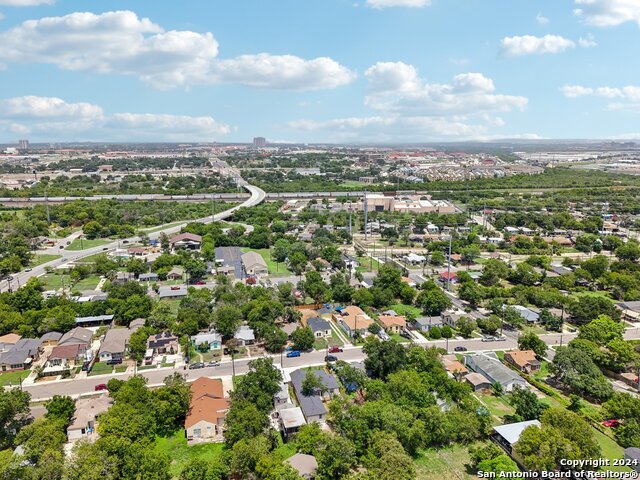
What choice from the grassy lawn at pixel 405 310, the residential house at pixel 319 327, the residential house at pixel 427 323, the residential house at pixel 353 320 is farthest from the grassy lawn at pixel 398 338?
the residential house at pixel 319 327

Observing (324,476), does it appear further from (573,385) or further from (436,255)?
(436,255)

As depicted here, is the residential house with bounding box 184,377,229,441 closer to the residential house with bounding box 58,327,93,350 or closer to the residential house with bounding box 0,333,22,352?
the residential house with bounding box 58,327,93,350

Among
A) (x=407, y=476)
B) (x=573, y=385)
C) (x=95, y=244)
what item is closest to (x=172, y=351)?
(x=407, y=476)

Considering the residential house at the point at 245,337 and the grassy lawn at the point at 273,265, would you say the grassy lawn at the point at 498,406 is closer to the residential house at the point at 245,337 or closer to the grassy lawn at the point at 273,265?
the residential house at the point at 245,337

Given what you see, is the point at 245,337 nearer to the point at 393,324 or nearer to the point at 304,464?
the point at 393,324

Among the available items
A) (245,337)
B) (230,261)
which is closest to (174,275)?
(230,261)
